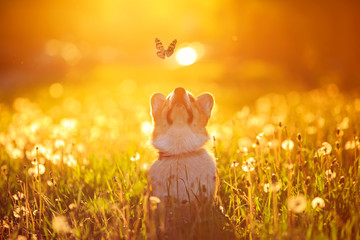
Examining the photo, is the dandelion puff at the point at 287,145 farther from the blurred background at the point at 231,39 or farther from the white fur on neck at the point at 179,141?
the blurred background at the point at 231,39

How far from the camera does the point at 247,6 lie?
40.5 feet

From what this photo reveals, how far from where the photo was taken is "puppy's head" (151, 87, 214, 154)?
3791 millimetres

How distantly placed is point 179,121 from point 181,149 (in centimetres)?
31

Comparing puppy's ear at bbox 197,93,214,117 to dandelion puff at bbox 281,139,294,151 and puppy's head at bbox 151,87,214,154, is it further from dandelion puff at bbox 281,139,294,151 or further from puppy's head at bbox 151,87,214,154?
dandelion puff at bbox 281,139,294,151

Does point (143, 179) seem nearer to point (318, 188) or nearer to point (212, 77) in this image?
point (318, 188)

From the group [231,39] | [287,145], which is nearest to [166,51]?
[287,145]

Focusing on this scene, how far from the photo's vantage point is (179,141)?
379 cm

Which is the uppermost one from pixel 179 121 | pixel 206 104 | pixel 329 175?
pixel 206 104

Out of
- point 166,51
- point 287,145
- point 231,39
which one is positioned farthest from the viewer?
point 231,39

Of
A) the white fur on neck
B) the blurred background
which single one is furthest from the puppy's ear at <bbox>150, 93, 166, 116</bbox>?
the blurred background

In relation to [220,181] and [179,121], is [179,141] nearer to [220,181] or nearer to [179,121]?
[179,121]

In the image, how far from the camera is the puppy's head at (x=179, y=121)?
12.4 ft

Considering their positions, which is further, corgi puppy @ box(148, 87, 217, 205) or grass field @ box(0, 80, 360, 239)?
corgi puppy @ box(148, 87, 217, 205)

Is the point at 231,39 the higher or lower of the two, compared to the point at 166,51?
higher
